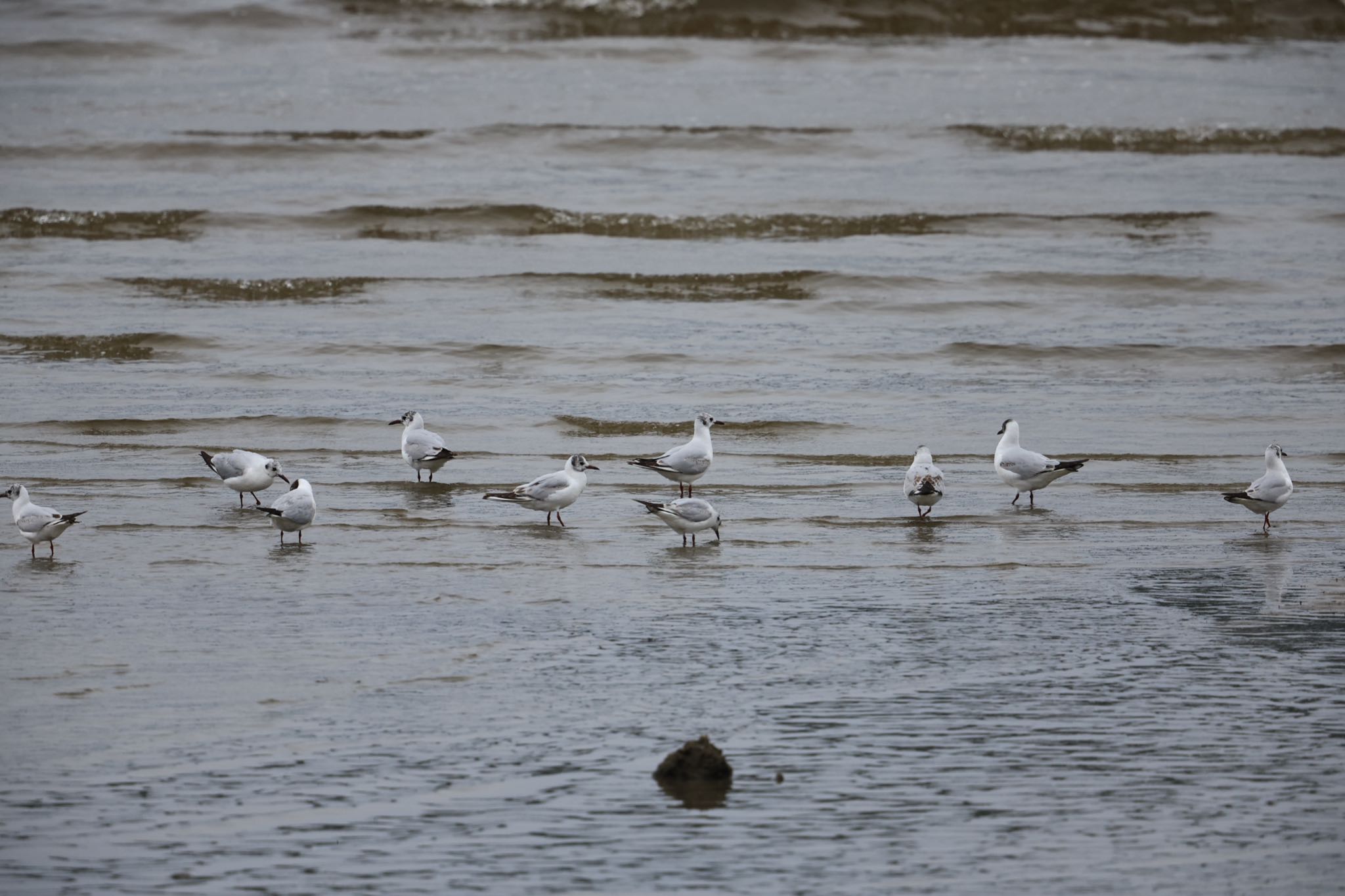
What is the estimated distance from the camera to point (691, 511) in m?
9.98

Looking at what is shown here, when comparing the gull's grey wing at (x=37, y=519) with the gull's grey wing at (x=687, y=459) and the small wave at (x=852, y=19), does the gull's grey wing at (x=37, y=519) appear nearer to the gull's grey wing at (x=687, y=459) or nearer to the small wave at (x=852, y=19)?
the gull's grey wing at (x=687, y=459)

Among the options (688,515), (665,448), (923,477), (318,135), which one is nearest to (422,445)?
(665,448)

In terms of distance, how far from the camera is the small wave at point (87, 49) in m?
32.7

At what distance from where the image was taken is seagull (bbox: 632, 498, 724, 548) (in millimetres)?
9961

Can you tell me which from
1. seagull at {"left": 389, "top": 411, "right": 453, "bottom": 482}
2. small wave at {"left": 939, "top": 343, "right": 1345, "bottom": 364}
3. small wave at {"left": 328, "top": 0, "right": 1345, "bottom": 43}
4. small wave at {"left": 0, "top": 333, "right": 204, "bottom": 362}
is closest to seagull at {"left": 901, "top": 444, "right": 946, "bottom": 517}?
seagull at {"left": 389, "top": 411, "right": 453, "bottom": 482}

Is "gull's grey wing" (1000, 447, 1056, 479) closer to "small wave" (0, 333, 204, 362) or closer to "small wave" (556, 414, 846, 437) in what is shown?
"small wave" (556, 414, 846, 437)

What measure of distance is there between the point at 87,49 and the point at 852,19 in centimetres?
1566

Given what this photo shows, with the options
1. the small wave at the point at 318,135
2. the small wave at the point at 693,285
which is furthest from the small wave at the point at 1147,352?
the small wave at the point at 318,135

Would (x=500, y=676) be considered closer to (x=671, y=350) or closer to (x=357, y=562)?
(x=357, y=562)

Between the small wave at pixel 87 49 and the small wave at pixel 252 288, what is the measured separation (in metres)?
14.3

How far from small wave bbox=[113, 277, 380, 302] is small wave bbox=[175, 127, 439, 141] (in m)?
8.13

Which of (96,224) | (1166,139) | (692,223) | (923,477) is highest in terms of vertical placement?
(1166,139)

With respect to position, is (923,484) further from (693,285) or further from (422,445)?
(693,285)

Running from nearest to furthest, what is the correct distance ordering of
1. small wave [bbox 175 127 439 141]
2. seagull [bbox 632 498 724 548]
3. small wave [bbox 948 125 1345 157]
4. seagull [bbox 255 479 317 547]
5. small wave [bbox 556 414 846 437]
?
1. seagull [bbox 255 479 317 547]
2. seagull [bbox 632 498 724 548]
3. small wave [bbox 556 414 846 437]
4. small wave [bbox 948 125 1345 157]
5. small wave [bbox 175 127 439 141]
